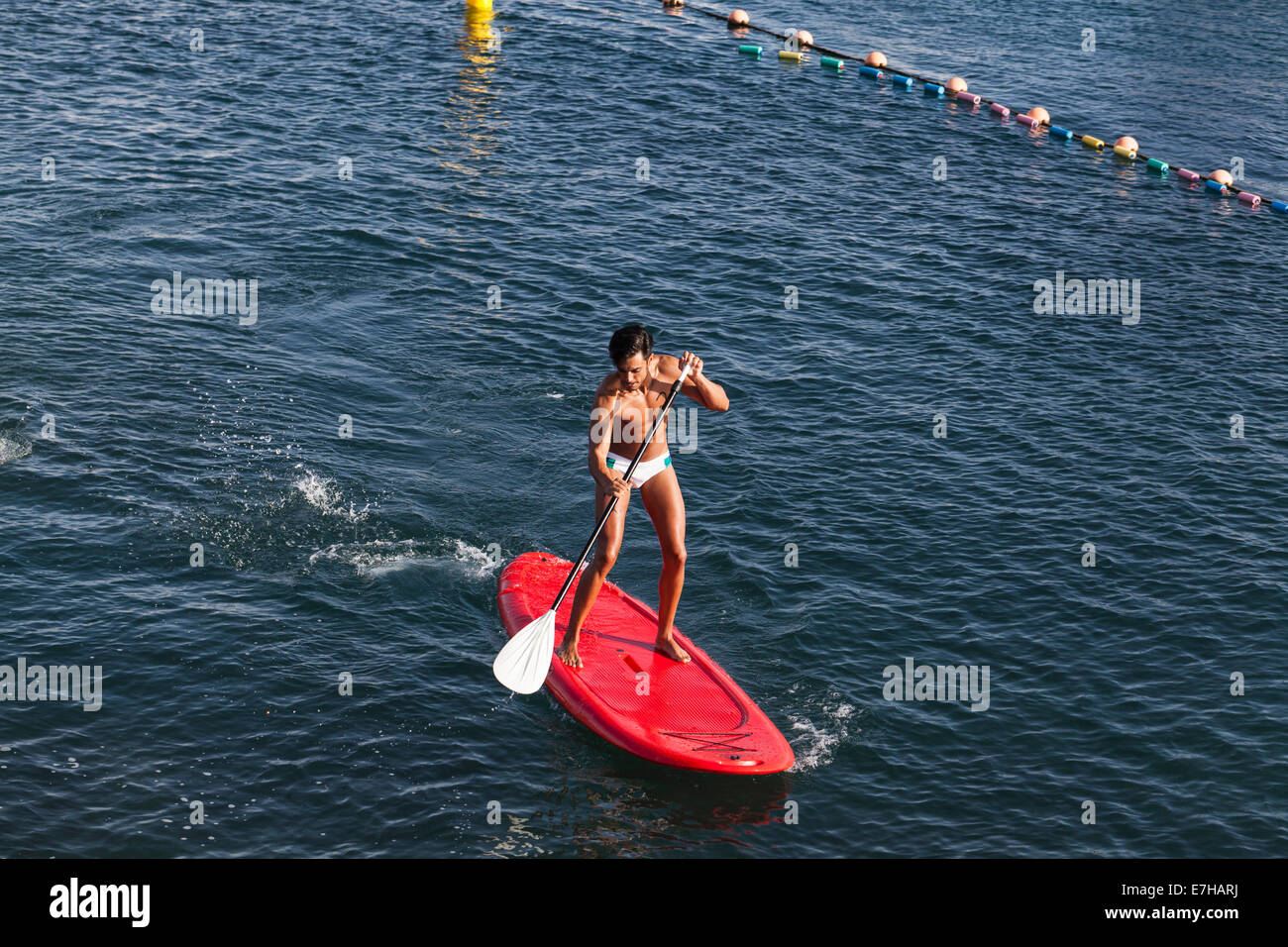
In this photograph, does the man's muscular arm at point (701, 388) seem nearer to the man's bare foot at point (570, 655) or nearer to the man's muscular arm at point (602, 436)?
the man's muscular arm at point (602, 436)

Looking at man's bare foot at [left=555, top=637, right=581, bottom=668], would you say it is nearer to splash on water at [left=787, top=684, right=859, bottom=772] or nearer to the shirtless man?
the shirtless man

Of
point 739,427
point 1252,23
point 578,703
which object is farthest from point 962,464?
point 1252,23

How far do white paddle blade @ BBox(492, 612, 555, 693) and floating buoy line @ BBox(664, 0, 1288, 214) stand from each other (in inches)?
1096

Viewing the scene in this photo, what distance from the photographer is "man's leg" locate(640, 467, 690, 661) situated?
15234mm

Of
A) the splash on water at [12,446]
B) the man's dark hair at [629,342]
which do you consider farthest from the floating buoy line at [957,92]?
the splash on water at [12,446]

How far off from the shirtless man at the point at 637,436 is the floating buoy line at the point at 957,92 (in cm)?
2674

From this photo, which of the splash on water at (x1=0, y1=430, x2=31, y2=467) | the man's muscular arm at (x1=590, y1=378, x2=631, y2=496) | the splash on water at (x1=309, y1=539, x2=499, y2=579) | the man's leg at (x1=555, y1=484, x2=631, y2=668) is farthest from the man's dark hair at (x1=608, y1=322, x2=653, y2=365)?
the splash on water at (x1=0, y1=430, x2=31, y2=467)

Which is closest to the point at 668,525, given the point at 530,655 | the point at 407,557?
the point at 530,655

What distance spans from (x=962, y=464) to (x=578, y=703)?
9.54m

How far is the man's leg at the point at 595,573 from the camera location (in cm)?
1538

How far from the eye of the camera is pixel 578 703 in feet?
52.3

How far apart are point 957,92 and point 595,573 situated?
31.5 m

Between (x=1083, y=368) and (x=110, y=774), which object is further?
(x=1083, y=368)
